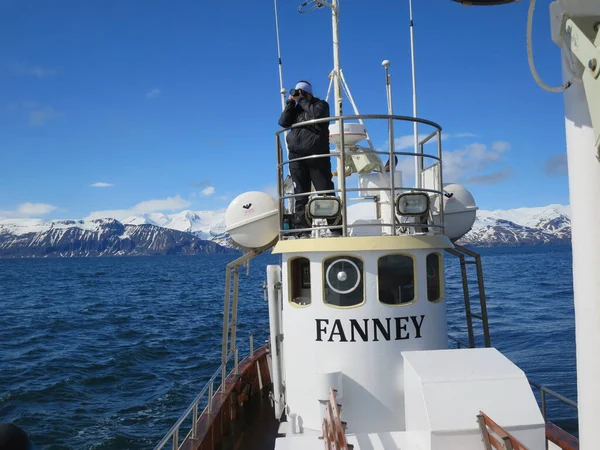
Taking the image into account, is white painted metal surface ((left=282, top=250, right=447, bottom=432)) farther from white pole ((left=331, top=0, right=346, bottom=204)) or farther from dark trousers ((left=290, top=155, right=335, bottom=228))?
white pole ((left=331, top=0, right=346, bottom=204))

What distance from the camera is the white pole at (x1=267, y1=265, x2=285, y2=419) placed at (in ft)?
27.5

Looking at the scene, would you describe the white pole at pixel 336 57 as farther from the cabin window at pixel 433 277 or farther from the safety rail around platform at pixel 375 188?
the cabin window at pixel 433 277

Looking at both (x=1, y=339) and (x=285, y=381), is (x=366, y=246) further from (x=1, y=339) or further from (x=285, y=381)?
(x=1, y=339)

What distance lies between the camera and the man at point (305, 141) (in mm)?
8062

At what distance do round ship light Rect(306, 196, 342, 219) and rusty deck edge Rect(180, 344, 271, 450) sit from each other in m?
4.11

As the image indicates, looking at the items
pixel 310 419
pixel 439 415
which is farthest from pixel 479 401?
pixel 310 419

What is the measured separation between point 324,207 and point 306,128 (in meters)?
1.51

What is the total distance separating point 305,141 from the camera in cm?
806

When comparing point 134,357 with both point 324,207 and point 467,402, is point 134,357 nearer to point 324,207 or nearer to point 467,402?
point 324,207

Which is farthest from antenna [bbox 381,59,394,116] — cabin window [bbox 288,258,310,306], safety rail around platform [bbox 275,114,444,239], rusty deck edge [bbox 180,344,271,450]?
rusty deck edge [bbox 180,344,271,450]

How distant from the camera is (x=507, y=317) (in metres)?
36.1

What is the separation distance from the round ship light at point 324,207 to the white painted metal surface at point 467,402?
2.47m

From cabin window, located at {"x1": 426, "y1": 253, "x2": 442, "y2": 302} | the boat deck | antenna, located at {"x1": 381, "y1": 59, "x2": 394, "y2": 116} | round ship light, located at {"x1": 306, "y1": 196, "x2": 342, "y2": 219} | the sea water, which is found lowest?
the sea water

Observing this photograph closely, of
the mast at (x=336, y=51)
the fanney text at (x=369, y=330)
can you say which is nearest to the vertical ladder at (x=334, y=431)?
the fanney text at (x=369, y=330)
